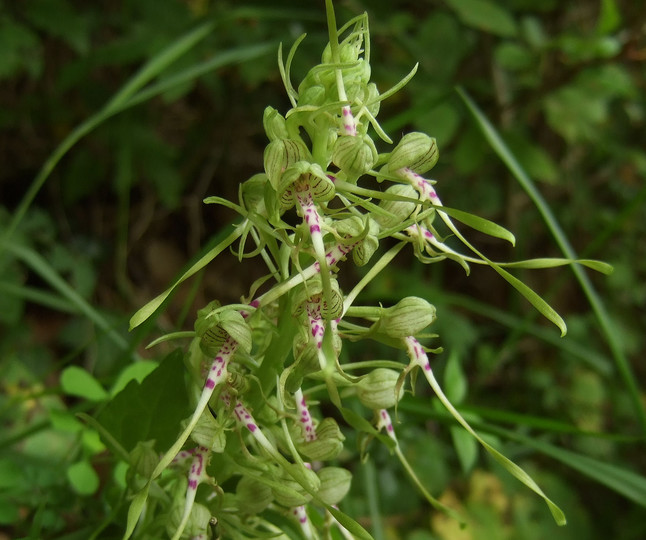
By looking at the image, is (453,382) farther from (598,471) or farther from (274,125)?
(274,125)

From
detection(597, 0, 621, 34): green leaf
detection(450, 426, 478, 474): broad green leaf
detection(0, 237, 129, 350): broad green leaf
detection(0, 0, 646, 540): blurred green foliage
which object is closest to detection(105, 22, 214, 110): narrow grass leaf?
detection(0, 0, 646, 540): blurred green foliage

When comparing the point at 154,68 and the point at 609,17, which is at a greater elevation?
the point at 154,68

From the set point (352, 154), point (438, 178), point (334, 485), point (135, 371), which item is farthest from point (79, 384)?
point (438, 178)

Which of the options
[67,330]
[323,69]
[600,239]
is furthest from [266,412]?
[67,330]

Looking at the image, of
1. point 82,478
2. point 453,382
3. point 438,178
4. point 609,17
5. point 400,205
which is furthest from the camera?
point 438,178

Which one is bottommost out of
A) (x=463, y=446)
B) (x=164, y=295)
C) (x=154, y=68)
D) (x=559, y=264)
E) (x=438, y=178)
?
(x=438, y=178)

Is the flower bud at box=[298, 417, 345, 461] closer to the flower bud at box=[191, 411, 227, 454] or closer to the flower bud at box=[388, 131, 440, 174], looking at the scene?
the flower bud at box=[191, 411, 227, 454]

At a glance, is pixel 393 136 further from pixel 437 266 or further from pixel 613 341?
pixel 613 341
